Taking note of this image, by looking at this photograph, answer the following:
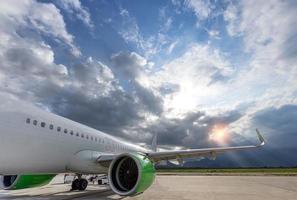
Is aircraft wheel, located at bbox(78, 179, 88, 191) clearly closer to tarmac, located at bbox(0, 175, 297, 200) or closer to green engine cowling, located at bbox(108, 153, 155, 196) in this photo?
tarmac, located at bbox(0, 175, 297, 200)

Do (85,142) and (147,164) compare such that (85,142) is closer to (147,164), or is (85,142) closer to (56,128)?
(56,128)

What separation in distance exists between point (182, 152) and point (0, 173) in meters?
9.03

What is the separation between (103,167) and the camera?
13.9m

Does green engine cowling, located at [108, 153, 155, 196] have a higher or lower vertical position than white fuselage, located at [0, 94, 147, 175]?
lower

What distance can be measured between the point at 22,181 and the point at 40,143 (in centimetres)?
294

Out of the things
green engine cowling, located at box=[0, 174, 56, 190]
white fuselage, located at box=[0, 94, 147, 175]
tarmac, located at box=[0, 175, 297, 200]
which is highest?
white fuselage, located at box=[0, 94, 147, 175]

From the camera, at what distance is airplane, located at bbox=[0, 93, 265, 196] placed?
31.1ft

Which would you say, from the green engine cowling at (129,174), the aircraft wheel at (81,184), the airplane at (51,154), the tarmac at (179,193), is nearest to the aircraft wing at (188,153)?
the tarmac at (179,193)

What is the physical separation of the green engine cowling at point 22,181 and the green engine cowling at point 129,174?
4.24 meters

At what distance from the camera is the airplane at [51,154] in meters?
9.48

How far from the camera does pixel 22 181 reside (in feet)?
40.2

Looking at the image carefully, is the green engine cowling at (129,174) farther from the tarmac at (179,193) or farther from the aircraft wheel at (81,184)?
the aircraft wheel at (81,184)

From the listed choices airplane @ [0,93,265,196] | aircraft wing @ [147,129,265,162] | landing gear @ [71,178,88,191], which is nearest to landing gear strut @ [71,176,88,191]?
landing gear @ [71,178,88,191]

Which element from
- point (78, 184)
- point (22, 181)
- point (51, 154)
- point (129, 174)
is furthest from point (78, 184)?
point (129, 174)
